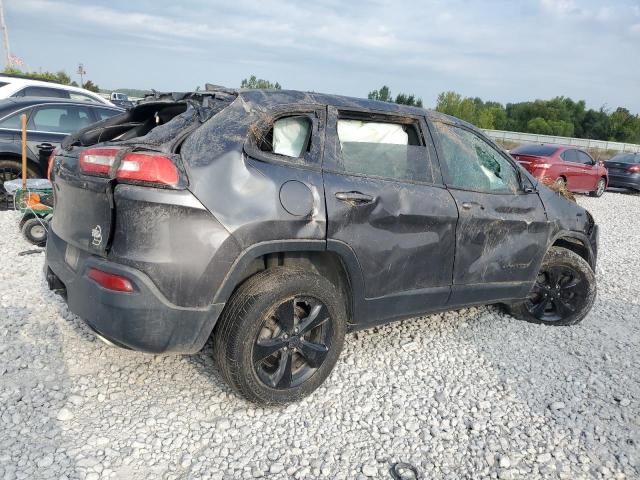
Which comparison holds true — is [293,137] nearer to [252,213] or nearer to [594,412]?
[252,213]

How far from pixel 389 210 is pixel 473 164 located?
42.6 inches

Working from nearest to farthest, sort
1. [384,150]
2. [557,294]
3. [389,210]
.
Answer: [389,210], [384,150], [557,294]

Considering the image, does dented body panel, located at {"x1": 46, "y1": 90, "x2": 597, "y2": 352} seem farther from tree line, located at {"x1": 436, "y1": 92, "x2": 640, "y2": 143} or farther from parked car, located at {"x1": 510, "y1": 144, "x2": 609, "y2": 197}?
tree line, located at {"x1": 436, "y1": 92, "x2": 640, "y2": 143}

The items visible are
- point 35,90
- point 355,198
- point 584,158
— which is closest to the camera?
point 355,198

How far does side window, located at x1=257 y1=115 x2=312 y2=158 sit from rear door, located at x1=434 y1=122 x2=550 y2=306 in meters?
1.08

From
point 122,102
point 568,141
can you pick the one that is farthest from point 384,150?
point 568,141

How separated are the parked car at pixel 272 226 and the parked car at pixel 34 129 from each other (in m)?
4.70

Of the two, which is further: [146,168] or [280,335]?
[280,335]

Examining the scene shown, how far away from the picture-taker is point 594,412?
128 inches

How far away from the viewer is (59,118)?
25.6 feet

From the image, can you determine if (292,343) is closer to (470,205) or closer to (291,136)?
(291,136)

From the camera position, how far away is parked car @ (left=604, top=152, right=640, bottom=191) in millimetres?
17109

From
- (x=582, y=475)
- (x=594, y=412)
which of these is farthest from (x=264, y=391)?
(x=594, y=412)

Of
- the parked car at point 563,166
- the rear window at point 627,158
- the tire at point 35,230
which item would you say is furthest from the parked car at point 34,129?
the rear window at point 627,158
